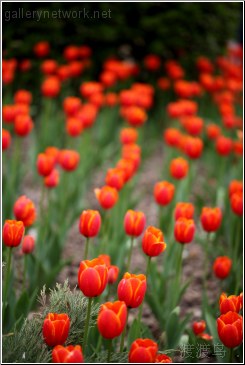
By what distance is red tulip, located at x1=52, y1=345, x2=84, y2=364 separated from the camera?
1.43m

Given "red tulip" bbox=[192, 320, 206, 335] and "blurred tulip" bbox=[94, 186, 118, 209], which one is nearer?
"red tulip" bbox=[192, 320, 206, 335]

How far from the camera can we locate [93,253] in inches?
110

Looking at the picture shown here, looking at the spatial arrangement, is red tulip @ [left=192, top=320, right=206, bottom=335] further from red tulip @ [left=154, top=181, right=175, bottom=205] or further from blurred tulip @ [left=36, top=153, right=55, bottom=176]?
blurred tulip @ [left=36, top=153, right=55, bottom=176]

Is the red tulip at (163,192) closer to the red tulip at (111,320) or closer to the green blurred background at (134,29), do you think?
the red tulip at (111,320)

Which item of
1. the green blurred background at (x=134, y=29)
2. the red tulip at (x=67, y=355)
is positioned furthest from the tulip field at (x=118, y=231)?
the green blurred background at (x=134, y=29)

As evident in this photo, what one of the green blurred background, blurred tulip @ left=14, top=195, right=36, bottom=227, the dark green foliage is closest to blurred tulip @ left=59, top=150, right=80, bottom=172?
blurred tulip @ left=14, top=195, right=36, bottom=227

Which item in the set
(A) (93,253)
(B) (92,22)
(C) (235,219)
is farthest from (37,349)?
(B) (92,22)

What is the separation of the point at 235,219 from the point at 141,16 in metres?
3.45

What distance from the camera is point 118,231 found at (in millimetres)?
3100

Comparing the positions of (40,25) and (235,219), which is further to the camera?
(40,25)

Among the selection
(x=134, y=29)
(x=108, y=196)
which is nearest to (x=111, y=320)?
(x=108, y=196)

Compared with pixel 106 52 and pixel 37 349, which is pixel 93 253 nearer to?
pixel 37 349

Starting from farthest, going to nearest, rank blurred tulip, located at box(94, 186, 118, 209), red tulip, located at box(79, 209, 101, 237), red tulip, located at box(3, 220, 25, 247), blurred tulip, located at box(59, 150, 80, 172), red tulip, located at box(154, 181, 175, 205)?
blurred tulip, located at box(59, 150, 80, 172)
red tulip, located at box(154, 181, 175, 205)
blurred tulip, located at box(94, 186, 118, 209)
red tulip, located at box(79, 209, 101, 237)
red tulip, located at box(3, 220, 25, 247)

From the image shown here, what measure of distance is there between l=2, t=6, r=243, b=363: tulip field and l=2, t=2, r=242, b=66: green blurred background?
0.14 meters
